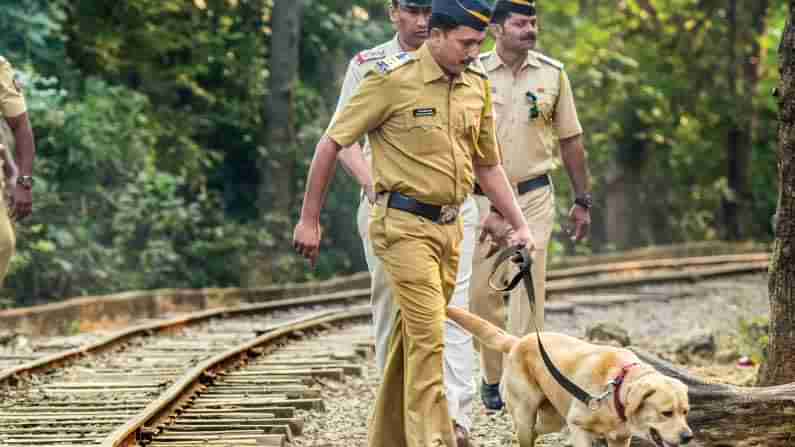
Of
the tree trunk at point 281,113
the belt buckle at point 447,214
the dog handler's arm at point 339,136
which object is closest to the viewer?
the dog handler's arm at point 339,136

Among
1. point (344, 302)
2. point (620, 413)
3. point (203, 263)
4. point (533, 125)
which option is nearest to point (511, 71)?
point (533, 125)

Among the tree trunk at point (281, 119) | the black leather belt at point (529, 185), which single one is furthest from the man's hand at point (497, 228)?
the tree trunk at point (281, 119)

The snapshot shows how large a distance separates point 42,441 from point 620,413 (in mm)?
3156

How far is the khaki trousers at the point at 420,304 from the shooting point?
574 centimetres

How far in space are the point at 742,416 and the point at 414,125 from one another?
1972 millimetres

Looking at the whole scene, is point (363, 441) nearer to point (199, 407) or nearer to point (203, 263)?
point (199, 407)

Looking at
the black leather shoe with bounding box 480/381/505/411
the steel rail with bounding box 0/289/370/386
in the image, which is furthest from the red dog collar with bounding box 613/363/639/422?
the steel rail with bounding box 0/289/370/386

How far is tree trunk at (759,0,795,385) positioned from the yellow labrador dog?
1.86 m

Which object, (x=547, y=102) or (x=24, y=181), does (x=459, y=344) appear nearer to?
(x=547, y=102)

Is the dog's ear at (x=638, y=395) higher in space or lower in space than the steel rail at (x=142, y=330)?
higher

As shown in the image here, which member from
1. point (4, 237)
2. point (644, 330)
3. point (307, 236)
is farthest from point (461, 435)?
point (644, 330)

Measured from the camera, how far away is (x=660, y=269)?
22766mm

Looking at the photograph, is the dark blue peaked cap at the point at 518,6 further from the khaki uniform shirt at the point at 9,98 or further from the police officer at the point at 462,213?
the khaki uniform shirt at the point at 9,98

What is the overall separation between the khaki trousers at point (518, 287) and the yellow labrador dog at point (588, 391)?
1.45 meters
